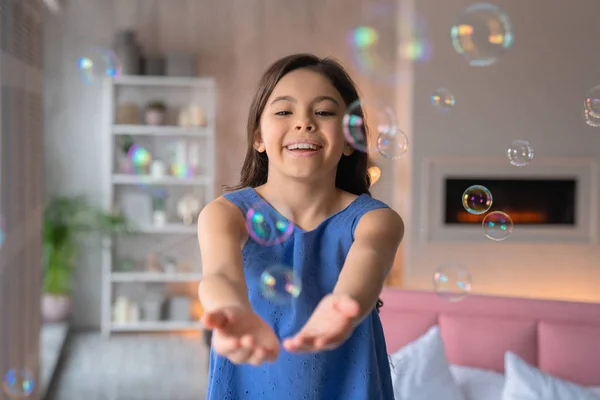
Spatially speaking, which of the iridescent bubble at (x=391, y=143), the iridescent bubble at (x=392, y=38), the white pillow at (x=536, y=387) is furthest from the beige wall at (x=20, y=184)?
the white pillow at (x=536, y=387)

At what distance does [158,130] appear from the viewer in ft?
16.7

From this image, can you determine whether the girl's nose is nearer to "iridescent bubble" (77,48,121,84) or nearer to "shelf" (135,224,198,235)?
"iridescent bubble" (77,48,121,84)

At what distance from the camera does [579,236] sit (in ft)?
13.7

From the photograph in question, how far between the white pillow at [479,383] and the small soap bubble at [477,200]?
3.48 feet

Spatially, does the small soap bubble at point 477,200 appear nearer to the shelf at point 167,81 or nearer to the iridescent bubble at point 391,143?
the iridescent bubble at point 391,143

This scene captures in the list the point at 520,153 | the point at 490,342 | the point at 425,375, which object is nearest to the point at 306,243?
the point at 520,153

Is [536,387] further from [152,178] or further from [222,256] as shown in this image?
[152,178]

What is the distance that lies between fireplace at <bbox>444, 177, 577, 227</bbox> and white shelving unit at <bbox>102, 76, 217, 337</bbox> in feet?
5.83

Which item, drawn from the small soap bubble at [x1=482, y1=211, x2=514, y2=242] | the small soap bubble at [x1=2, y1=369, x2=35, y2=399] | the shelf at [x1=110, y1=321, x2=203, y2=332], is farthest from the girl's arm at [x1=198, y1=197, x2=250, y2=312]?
the shelf at [x1=110, y1=321, x2=203, y2=332]

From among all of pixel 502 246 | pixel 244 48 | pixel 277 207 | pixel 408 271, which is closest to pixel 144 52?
pixel 244 48

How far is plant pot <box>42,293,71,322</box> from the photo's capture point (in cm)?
500

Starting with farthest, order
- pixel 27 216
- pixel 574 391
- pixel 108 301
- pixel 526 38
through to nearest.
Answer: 1. pixel 108 301
2. pixel 526 38
3. pixel 27 216
4. pixel 574 391

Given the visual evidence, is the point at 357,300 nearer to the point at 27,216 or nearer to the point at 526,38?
the point at 27,216

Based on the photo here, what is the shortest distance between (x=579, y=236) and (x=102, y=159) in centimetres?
323
